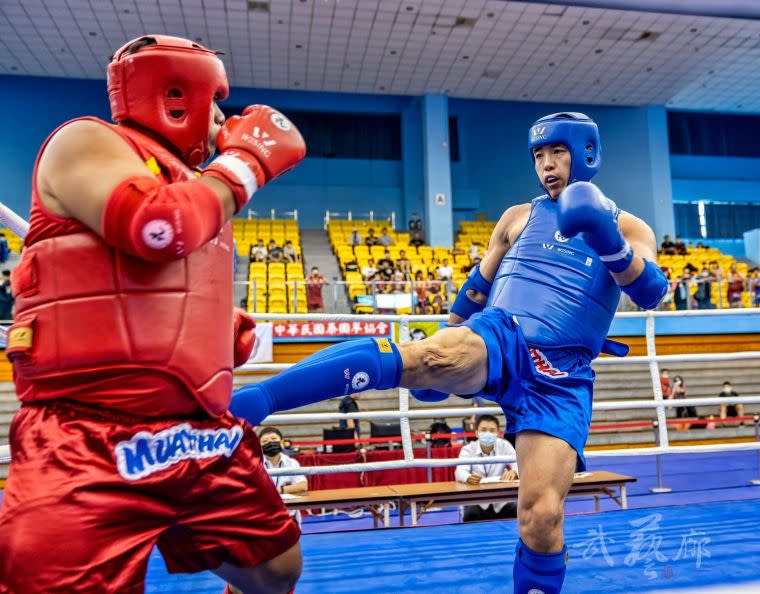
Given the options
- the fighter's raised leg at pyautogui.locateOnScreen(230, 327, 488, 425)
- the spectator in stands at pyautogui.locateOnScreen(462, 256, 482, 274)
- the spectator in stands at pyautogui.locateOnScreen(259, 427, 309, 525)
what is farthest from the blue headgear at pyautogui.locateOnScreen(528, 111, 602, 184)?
the spectator in stands at pyautogui.locateOnScreen(462, 256, 482, 274)

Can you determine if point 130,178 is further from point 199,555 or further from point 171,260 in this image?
point 199,555

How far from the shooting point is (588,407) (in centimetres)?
207

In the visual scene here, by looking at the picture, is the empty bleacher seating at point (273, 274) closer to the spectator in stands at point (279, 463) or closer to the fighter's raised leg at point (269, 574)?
the spectator in stands at point (279, 463)

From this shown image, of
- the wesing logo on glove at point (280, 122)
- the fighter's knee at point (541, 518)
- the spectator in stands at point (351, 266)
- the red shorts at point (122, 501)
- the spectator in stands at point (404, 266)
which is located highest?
the spectator in stands at point (351, 266)

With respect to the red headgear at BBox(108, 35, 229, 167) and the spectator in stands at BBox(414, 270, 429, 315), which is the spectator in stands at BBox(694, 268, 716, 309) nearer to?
the spectator in stands at BBox(414, 270, 429, 315)

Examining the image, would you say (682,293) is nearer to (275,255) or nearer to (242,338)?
(275,255)

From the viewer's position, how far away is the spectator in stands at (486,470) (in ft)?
14.9

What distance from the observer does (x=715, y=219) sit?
1989cm

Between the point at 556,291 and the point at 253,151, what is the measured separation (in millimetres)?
1228

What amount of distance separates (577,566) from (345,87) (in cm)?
1413

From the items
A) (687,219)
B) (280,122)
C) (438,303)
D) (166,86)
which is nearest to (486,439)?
(280,122)

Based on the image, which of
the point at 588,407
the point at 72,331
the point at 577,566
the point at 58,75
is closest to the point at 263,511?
the point at 72,331

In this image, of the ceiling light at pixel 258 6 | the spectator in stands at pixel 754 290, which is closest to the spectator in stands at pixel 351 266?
the ceiling light at pixel 258 6

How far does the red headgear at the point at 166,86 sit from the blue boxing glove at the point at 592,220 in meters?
1.00
